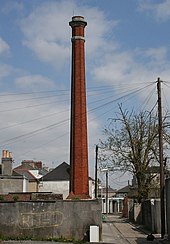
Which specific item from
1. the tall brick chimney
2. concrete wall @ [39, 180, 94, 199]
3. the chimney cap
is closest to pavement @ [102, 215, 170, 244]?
the tall brick chimney

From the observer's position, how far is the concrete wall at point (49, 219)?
26.2m

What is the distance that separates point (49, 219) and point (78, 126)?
16729 mm

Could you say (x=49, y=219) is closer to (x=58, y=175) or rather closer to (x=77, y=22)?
(x=77, y=22)

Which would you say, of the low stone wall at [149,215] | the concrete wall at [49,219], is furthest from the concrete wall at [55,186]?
the concrete wall at [49,219]

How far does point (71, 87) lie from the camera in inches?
1706

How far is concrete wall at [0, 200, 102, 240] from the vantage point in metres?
26.2

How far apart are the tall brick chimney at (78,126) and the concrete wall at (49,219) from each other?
14587mm

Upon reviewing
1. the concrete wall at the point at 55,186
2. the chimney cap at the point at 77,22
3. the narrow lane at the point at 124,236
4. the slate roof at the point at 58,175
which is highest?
the chimney cap at the point at 77,22

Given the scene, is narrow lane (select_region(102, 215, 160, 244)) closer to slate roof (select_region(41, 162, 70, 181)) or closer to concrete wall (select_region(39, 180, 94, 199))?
concrete wall (select_region(39, 180, 94, 199))

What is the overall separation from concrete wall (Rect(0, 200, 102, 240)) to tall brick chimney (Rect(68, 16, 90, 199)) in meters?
14.6

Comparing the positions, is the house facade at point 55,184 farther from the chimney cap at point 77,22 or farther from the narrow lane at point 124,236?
the narrow lane at point 124,236

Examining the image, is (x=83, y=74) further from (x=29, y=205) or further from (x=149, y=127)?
(x=29, y=205)

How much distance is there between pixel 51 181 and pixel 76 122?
30095 millimetres

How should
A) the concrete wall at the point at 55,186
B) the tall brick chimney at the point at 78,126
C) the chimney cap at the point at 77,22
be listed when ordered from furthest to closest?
the concrete wall at the point at 55,186 → the chimney cap at the point at 77,22 → the tall brick chimney at the point at 78,126
